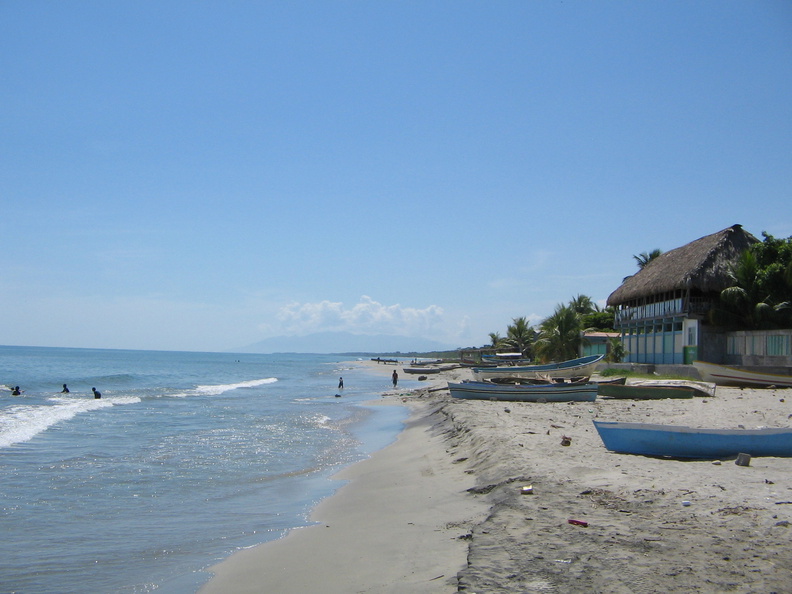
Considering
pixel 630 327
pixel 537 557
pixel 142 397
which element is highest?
pixel 630 327

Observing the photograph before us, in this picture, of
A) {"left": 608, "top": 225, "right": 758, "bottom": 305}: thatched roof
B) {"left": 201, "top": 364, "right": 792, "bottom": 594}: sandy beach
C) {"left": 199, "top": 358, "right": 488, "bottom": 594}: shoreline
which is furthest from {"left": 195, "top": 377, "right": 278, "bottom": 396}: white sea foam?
{"left": 199, "top": 358, "right": 488, "bottom": 594}: shoreline

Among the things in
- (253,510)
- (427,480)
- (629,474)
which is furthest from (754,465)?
(253,510)

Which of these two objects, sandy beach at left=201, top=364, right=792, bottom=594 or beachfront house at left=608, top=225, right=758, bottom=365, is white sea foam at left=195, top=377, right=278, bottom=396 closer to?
beachfront house at left=608, top=225, right=758, bottom=365

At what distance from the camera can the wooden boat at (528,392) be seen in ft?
68.9

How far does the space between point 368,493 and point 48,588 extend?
16.9 ft

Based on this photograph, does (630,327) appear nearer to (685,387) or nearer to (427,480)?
(685,387)

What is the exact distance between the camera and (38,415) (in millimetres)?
24406

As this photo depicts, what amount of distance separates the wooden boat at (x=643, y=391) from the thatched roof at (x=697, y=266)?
35.5 ft

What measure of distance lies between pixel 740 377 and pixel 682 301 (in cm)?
810

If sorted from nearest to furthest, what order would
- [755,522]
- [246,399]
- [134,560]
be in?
[755,522] < [134,560] < [246,399]

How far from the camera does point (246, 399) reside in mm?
34094

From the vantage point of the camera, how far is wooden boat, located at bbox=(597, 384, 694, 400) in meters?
20.7

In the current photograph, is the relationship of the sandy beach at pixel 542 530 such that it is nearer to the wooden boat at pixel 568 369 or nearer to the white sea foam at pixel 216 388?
the wooden boat at pixel 568 369

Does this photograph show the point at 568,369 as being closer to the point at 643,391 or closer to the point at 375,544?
the point at 643,391
